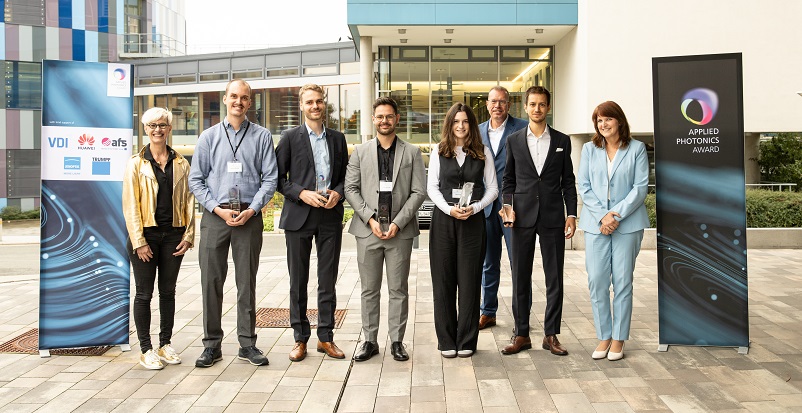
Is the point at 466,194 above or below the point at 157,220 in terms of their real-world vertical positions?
above

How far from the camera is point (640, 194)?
5359 millimetres

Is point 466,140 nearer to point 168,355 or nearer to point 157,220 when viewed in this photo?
point 157,220

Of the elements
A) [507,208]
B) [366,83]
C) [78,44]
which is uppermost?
[78,44]

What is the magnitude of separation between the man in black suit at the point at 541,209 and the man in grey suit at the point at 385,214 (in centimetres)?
77

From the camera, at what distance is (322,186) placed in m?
5.43

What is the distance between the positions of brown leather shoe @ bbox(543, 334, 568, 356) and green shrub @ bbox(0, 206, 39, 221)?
24541 millimetres

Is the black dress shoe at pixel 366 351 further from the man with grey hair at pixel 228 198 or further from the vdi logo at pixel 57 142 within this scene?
the vdi logo at pixel 57 142

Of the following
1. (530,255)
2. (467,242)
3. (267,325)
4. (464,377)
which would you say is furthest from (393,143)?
(267,325)

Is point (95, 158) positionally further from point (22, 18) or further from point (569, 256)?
point (22, 18)

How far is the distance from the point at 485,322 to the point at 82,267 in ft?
10.7

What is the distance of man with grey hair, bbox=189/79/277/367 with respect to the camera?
527cm

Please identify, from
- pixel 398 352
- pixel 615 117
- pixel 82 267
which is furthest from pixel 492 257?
pixel 82 267

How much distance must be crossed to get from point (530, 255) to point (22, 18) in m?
27.7

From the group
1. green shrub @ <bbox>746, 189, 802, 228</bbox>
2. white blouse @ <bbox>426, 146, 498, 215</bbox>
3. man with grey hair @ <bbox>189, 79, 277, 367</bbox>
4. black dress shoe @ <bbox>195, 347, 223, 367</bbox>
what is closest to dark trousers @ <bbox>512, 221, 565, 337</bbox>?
white blouse @ <bbox>426, 146, 498, 215</bbox>
